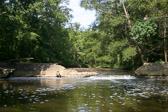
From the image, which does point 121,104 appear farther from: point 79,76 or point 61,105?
point 79,76

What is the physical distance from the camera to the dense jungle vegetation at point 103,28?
21.9 m

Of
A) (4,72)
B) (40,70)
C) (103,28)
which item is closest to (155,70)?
(103,28)

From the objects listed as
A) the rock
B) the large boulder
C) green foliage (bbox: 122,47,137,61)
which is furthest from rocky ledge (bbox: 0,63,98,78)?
the large boulder

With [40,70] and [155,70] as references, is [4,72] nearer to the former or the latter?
[40,70]

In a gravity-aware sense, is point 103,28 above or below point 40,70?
above

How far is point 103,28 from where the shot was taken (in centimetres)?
2673

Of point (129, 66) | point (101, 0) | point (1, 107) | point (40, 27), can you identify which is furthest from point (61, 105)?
point (129, 66)

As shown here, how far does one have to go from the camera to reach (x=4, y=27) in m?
23.2

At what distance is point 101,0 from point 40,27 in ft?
34.4

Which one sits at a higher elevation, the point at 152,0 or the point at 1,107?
the point at 152,0

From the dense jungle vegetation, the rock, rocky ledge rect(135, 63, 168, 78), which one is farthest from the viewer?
the dense jungle vegetation

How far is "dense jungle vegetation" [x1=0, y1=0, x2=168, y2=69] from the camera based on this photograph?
21.9m

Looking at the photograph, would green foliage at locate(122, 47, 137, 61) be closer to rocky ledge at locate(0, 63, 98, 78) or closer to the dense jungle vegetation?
the dense jungle vegetation

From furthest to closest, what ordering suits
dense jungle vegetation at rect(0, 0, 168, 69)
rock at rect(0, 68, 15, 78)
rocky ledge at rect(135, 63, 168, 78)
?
dense jungle vegetation at rect(0, 0, 168, 69) < rocky ledge at rect(135, 63, 168, 78) < rock at rect(0, 68, 15, 78)
